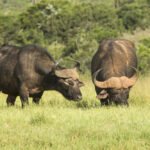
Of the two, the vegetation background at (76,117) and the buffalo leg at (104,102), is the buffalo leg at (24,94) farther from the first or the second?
the buffalo leg at (104,102)

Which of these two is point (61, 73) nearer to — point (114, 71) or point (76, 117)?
point (114, 71)

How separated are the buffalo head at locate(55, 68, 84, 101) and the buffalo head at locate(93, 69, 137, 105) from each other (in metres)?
0.48

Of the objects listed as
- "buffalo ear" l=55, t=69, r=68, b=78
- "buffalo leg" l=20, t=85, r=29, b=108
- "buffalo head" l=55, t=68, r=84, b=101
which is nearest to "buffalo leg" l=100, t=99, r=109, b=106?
"buffalo head" l=55, t=68, r=84, b=101

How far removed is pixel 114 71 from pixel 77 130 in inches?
166

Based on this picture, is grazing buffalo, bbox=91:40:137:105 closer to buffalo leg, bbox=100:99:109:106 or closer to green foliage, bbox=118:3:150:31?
buffalo leg, bbox=100:99:109:106

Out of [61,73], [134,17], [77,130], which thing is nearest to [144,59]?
[61,73]

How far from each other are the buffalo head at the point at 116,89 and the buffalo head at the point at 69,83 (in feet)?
1.57

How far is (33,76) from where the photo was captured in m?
11.5

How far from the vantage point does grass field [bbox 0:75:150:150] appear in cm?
691

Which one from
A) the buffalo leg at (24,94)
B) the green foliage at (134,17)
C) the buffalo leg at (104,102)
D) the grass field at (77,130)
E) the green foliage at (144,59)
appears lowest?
the green foliage at (134,17)

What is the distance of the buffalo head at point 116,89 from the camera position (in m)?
10.8

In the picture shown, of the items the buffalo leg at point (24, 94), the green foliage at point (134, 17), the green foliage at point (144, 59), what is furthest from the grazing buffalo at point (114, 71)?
the green foliage at point (134, 17)

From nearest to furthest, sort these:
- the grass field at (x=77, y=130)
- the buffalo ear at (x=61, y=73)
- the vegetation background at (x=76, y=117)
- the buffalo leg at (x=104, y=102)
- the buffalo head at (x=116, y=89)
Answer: the grass field at (x=77, y=130), the vegetation background at (x=76, y=117), the buffalo head at (x=116, y=89), the buffalo leg at (x=104, y=102), the buffalo ear at (x=61, y=73)

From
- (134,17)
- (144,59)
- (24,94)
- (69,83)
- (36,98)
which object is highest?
(69,83)
